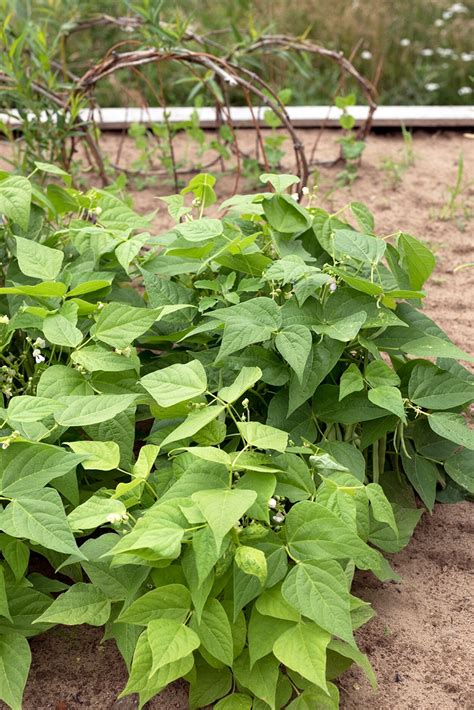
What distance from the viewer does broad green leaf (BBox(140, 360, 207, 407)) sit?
1.54m

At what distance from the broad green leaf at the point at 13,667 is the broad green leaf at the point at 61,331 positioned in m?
0.52

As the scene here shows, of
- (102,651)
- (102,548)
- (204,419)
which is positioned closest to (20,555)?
(102,548)

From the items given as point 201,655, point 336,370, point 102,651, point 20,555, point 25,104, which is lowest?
point 102,651

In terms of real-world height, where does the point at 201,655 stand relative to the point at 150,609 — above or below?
below

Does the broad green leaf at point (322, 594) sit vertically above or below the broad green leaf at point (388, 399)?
below

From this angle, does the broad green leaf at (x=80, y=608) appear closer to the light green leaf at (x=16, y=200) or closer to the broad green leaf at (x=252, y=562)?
the broad green leaf at (x=252, y=562)

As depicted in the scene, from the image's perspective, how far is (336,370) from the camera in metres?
1.88

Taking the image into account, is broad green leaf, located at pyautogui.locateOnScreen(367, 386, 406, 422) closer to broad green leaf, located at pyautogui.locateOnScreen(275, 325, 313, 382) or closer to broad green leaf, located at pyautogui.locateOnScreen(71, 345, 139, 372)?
broad green leaf, located at pyautogui.locateOnScreen(275, 325, 313, 382)

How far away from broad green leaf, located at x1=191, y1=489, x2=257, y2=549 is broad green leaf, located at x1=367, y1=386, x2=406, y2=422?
14.7 inches

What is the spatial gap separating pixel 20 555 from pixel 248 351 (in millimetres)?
560

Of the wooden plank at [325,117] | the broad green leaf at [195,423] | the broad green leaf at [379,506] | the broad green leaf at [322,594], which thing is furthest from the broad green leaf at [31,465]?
the wooden plank at [325,117]

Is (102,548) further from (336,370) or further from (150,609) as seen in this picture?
(336,370)

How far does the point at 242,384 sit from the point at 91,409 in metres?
0.26

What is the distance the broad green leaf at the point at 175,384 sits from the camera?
154 centimetres
